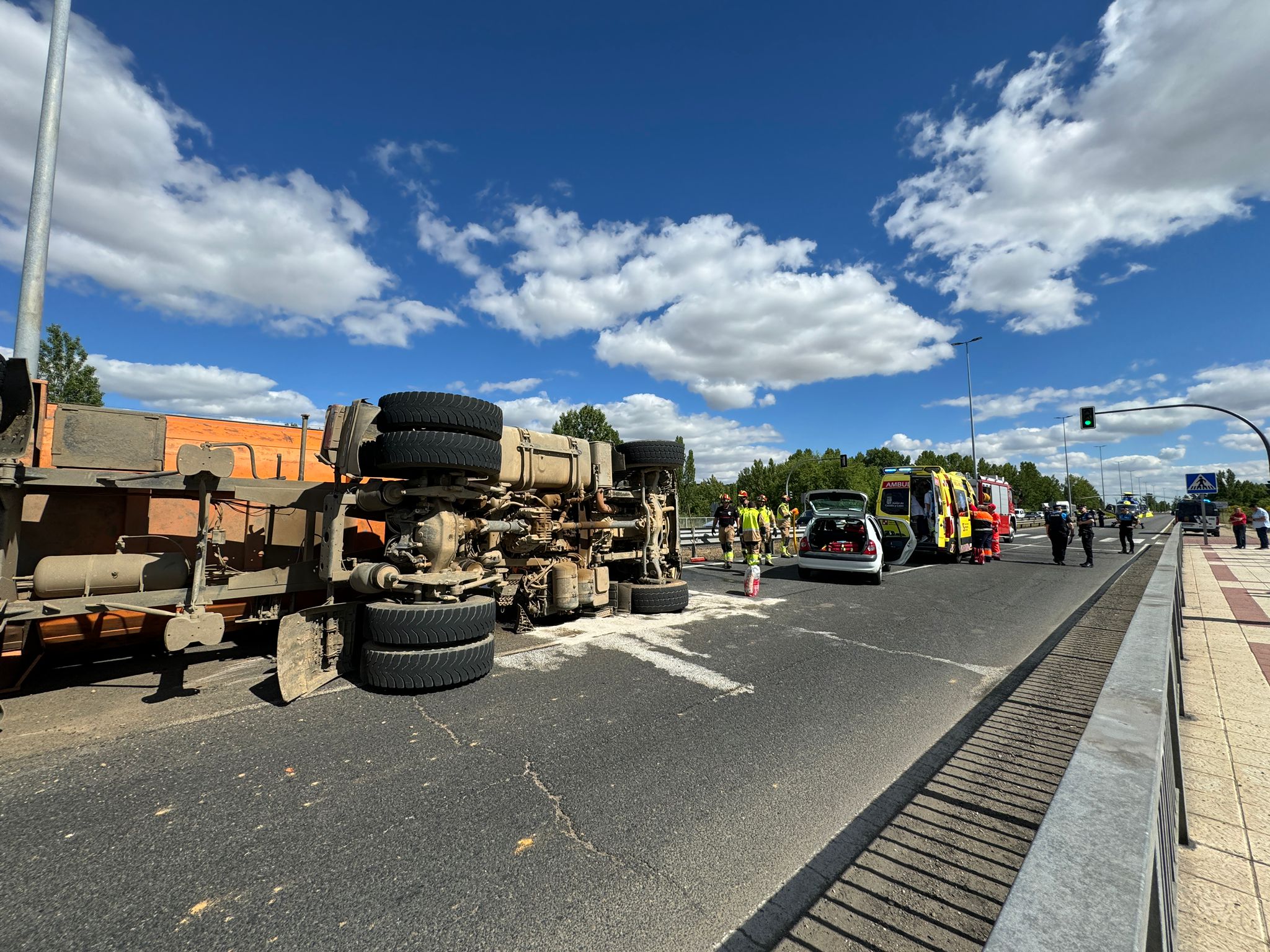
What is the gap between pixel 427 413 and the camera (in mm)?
5215

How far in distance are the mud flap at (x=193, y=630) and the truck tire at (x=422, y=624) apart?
1079mm

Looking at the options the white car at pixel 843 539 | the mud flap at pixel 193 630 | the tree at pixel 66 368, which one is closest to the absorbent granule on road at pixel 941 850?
the mud flap at pixel 193 630

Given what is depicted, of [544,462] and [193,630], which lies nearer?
[193,630]

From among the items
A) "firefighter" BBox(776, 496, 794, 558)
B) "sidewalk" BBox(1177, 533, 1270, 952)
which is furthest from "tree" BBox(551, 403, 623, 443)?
"sidewalk" BBox(1177, 533, 1270, 952)

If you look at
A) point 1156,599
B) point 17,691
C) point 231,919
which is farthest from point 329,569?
point 1156,599

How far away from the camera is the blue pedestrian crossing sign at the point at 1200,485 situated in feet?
70.3

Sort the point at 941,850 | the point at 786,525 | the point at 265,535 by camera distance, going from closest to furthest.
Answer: the point at 941,850, the point at 265,535, the point at 786,525

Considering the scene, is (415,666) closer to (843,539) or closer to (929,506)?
(843,539)

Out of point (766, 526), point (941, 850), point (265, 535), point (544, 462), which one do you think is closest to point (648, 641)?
point (544, 462)

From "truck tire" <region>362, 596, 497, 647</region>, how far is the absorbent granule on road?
3311 millimetres

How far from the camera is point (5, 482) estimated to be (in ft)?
13.3

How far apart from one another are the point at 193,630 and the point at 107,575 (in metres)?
0.83

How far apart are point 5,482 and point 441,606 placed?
314 centimetres

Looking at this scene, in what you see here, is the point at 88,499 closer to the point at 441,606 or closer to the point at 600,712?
the point at 441,606
